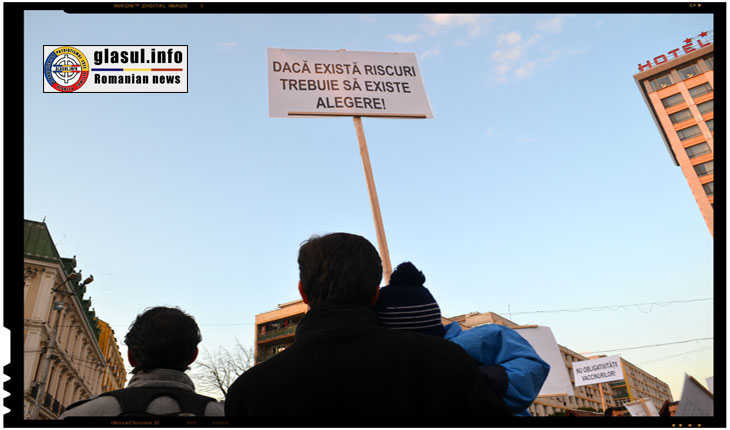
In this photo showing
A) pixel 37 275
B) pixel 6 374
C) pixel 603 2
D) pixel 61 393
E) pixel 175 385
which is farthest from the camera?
pixel 61 393

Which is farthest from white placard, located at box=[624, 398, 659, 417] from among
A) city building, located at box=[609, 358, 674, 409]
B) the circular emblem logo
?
city building, located at box=[609, 358, 674, 409]

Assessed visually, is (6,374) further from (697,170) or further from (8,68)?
(697,170)

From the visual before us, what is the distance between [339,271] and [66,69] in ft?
4.30

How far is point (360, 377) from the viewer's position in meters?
1.25

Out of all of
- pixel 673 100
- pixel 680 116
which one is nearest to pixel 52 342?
pixel 680 116

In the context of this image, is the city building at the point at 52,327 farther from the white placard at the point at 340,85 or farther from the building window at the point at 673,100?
the building window at the point at 673,100

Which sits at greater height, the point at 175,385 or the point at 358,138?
the point at 358,138

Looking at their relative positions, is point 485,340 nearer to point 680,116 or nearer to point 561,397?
point 680,116

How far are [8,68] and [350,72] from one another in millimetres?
2472

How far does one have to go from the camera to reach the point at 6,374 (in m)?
1.19

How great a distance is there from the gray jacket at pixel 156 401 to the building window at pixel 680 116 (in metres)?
64.2

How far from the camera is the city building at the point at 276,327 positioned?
4950 cm

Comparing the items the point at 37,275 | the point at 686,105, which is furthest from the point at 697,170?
the point at 37,275

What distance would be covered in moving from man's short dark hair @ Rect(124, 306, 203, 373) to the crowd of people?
20 centimetres
